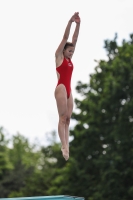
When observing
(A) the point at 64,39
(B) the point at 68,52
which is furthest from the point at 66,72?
(A) the point at 64,39

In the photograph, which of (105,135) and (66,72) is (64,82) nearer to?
(66,72)

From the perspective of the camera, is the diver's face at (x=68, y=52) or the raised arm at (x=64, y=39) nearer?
the raised arm at (x=64, y=39)

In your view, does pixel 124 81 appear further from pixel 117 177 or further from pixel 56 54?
pixel 56 54

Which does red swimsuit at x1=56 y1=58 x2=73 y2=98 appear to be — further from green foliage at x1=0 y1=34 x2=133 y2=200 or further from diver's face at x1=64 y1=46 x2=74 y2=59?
green foliage at x1=0 y1=34 x2=133 y2=200

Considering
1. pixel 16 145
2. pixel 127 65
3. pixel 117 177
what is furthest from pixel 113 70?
pixel 16 145

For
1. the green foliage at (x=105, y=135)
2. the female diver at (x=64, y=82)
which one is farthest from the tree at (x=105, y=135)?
the female diver at (x=64, y=82)

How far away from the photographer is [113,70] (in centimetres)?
3103

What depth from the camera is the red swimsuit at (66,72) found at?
906cm

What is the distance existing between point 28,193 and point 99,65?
15149 mm

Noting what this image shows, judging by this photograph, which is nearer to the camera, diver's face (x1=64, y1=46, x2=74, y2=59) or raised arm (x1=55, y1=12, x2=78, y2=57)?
raised arm (x1=55, y1=12, x2=78, y2=57)

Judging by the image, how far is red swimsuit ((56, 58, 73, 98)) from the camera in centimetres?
906

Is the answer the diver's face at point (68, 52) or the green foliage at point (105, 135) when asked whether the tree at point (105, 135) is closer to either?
the green foliage at point (105, 135)

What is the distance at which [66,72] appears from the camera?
9070 millimetres

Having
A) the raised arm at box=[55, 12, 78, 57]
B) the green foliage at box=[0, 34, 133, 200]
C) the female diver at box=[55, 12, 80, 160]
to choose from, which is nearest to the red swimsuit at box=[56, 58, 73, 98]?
the female diver at box=[55, 12, 80, 160]
